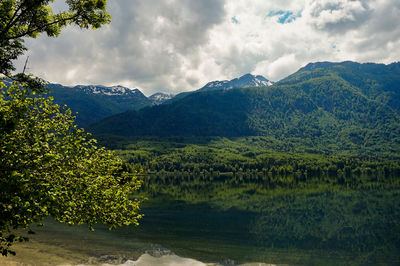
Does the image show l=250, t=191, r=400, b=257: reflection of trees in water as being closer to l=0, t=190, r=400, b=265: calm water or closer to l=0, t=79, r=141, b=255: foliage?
l=0, t=190, r=400, b=265: calm water

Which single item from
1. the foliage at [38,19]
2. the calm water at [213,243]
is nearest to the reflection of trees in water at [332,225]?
the calm water at [213,243]

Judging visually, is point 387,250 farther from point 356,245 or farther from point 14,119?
point 14,119

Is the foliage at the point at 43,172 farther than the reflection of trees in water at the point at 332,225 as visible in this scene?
No

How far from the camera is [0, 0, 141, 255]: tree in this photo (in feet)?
49.4

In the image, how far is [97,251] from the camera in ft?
135

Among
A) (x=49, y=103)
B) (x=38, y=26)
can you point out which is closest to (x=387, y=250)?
(x=49, y=103)

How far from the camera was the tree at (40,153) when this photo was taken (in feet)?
49.4

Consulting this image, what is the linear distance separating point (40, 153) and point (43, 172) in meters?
1.12

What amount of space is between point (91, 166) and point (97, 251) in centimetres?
2323

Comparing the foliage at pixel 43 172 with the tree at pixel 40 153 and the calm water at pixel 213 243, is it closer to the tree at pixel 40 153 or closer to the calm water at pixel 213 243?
the tree at pixel 40 153

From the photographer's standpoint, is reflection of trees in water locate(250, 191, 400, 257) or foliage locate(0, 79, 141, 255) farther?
reflection of trees in water locate(250, 191, 400, 257)

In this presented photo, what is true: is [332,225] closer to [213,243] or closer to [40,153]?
[213,243]

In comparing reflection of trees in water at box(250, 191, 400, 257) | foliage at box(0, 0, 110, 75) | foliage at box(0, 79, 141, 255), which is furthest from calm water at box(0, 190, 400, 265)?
foliage at box(0, 0, 110, 75)

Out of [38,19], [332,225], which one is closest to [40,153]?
[38,19]
